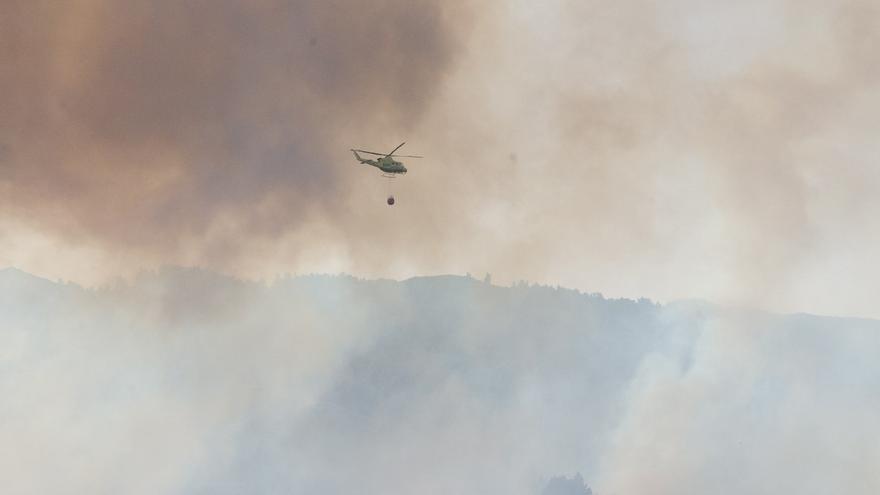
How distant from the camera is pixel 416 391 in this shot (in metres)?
51.9

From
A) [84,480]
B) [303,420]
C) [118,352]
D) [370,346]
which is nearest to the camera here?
[84,480]

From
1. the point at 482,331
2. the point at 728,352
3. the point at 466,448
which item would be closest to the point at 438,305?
the point at 482,331

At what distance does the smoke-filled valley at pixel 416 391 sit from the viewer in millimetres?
43750

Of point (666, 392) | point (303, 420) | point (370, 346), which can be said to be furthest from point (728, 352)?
point (303, 420)

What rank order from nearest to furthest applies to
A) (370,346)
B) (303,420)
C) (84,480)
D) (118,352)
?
(84,480), (118,352), (303,420), (370,346)

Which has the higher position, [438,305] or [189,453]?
[438,305]

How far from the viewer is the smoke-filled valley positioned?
4375cm

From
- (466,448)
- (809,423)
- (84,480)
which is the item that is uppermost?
(809,423)

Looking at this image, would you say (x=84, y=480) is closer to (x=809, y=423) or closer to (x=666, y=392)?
(x=666, y=392)

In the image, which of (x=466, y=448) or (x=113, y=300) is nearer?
(x=113, y=300)

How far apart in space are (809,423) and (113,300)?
142 ft

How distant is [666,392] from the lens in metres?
49.2

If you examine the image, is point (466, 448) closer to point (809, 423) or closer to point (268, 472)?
point (268, 472)

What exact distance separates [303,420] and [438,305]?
40.9 feet
